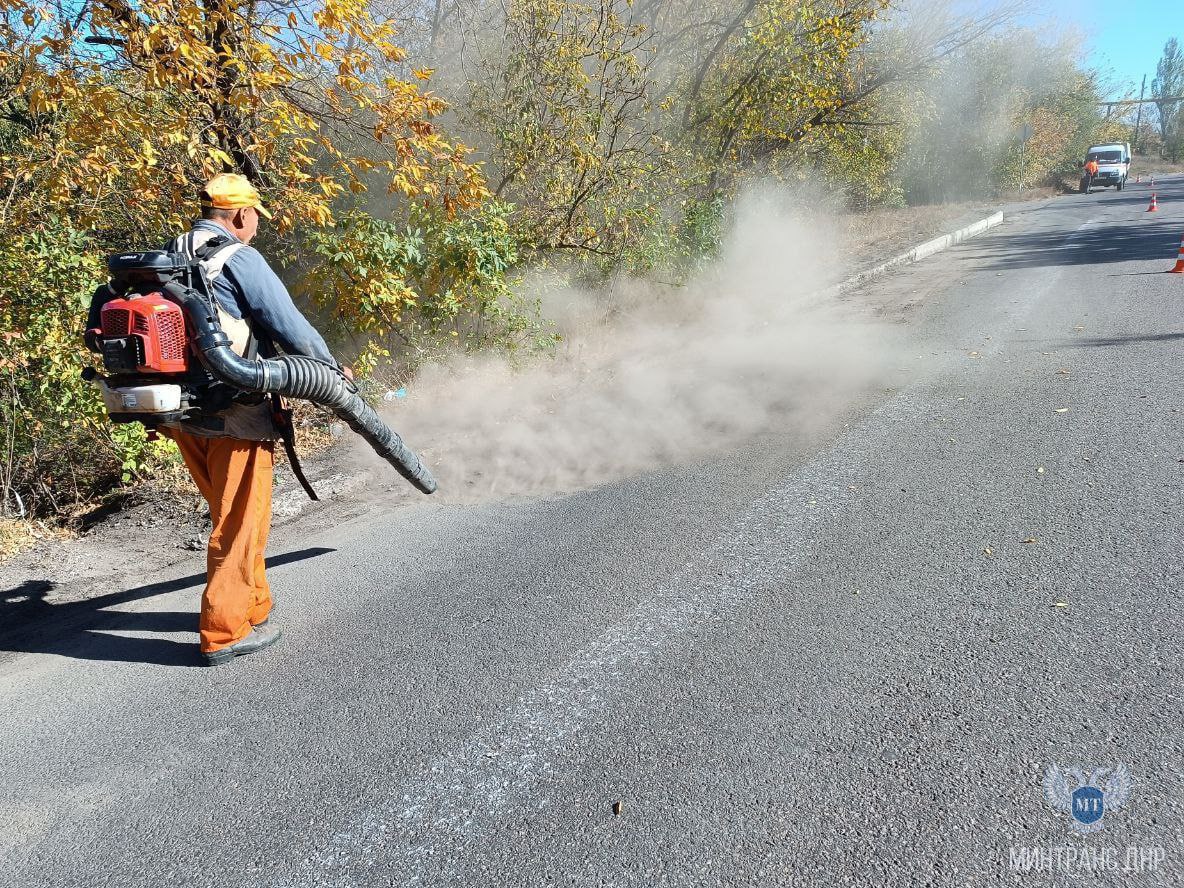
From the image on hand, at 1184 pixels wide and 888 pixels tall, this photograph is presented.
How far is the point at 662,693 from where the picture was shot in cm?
265

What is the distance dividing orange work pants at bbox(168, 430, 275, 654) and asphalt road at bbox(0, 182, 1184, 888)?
23cm

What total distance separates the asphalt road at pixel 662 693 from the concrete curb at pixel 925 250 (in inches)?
324

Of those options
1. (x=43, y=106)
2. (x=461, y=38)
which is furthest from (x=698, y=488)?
(x=461, y=38)

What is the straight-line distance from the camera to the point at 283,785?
2.36 m

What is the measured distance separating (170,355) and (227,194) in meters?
0.72

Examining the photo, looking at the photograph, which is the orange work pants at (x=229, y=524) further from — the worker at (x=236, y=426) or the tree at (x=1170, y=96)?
the tree at (x=1170, y=96)

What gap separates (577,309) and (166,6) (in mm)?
5873

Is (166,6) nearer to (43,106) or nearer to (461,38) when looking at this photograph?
(43,106)

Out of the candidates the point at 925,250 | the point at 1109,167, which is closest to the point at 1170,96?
the point at 1109,167

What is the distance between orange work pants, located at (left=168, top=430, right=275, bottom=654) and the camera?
119 inches
